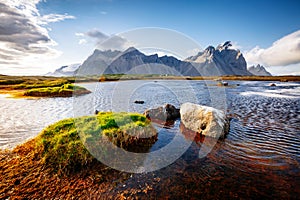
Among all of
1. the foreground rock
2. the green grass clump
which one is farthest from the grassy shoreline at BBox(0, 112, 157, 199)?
the foreground rock

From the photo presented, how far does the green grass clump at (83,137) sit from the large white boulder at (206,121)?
382 centimetres

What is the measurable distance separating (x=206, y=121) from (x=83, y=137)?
9312mm

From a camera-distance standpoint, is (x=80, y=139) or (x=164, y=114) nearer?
(x=80, y=139)

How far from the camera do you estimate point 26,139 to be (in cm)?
1250

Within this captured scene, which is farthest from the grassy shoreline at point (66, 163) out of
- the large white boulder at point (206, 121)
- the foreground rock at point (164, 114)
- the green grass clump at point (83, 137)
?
the foreground rock at point (164, 114)

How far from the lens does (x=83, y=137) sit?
1027cm

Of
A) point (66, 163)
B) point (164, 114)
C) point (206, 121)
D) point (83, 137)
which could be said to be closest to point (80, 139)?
point (83, 137)

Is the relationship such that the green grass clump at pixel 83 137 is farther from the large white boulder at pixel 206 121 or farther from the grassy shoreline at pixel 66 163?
the large white boulder at pixel 206 121

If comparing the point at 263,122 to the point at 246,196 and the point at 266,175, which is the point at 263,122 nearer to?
the point at 266,175

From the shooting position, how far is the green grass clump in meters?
8.98

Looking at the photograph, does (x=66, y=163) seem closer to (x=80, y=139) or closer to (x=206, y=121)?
(x=80, y=139)

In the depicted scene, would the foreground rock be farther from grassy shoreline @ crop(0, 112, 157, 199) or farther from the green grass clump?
grassy shoreline @ crop(0, 112, 157, 199)

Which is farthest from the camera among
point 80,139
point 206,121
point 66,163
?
point 206,121

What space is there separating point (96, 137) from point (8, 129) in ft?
32.6
